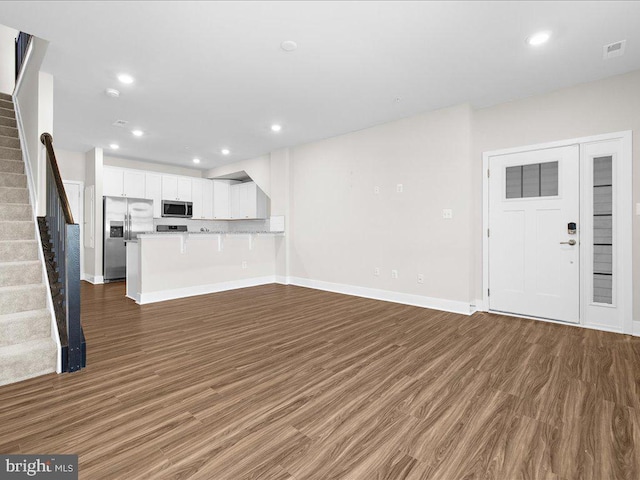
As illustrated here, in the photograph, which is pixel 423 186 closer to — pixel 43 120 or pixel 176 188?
pixel 43 120

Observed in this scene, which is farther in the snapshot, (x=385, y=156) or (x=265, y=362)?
(x=385, y=156)

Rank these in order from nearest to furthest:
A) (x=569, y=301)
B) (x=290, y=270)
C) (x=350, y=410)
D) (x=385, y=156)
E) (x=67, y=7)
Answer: (x=350, y=410), (x=67, y=7), (x=569, y=301), (x=385, y=156), (x=290, y=270)

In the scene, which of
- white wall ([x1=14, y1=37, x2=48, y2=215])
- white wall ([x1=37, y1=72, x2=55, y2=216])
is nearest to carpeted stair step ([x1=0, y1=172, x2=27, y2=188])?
white wall ([x1=14, y1=37, x2=48, y2=215])

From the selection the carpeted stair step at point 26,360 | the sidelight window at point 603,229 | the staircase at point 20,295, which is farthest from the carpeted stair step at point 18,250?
the sidelight window at point 603,229

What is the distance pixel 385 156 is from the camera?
500cm

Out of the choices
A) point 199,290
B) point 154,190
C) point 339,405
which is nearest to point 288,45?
point 339,405

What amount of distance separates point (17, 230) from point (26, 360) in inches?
59.4

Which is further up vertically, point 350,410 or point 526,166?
point 526,166

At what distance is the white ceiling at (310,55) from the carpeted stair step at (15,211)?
1.44 meters

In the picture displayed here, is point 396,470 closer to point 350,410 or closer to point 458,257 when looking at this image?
point 350,410

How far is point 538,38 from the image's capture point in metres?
2.73

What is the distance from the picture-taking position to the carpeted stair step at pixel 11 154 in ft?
12.4

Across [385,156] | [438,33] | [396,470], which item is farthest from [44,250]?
[385,156]

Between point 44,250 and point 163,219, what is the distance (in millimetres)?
5077
